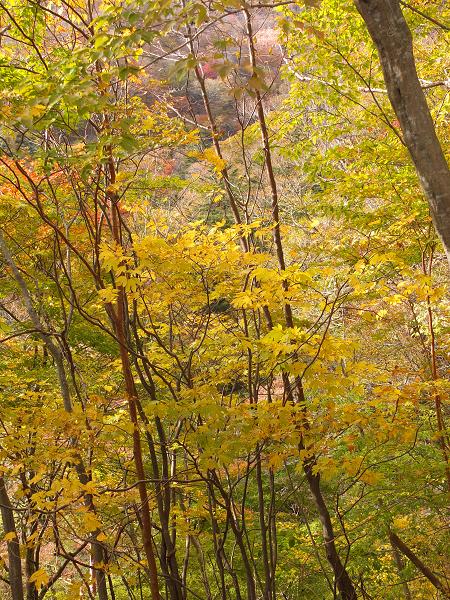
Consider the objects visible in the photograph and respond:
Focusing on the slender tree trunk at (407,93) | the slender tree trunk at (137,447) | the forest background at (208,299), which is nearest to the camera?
the slender tree trunk at (407,93)

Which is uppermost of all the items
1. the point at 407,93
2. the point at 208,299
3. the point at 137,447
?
the point at 407,93

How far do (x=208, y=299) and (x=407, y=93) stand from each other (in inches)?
85.6

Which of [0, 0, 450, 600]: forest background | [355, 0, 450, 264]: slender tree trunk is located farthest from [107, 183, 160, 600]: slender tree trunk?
[355, 0, 450, 264]: slender tree trunk

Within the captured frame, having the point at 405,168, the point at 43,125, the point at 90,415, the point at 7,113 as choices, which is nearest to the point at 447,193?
the point at 43,125

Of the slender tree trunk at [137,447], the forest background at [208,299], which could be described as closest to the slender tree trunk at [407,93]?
the forest background at [208,299]

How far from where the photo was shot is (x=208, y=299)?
11.4 feet

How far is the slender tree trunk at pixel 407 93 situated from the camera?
1455 millimetres

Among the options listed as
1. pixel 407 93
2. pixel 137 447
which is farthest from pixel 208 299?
pixel 407 93

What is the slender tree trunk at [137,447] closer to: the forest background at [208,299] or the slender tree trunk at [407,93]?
the forest background at [208,299]

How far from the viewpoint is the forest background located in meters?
2.12

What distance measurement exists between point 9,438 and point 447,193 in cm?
329

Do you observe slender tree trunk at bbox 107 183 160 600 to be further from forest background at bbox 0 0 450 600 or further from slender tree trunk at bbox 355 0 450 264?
slender tree trunk at bbox 355 0 450 264

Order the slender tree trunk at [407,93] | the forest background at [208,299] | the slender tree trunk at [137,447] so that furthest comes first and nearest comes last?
the slender tree trunk at [137,447], the forest background at [208,299], the slender tree trunk at [407,93]

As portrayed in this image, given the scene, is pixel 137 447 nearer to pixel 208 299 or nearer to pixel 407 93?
pixel 208 299
